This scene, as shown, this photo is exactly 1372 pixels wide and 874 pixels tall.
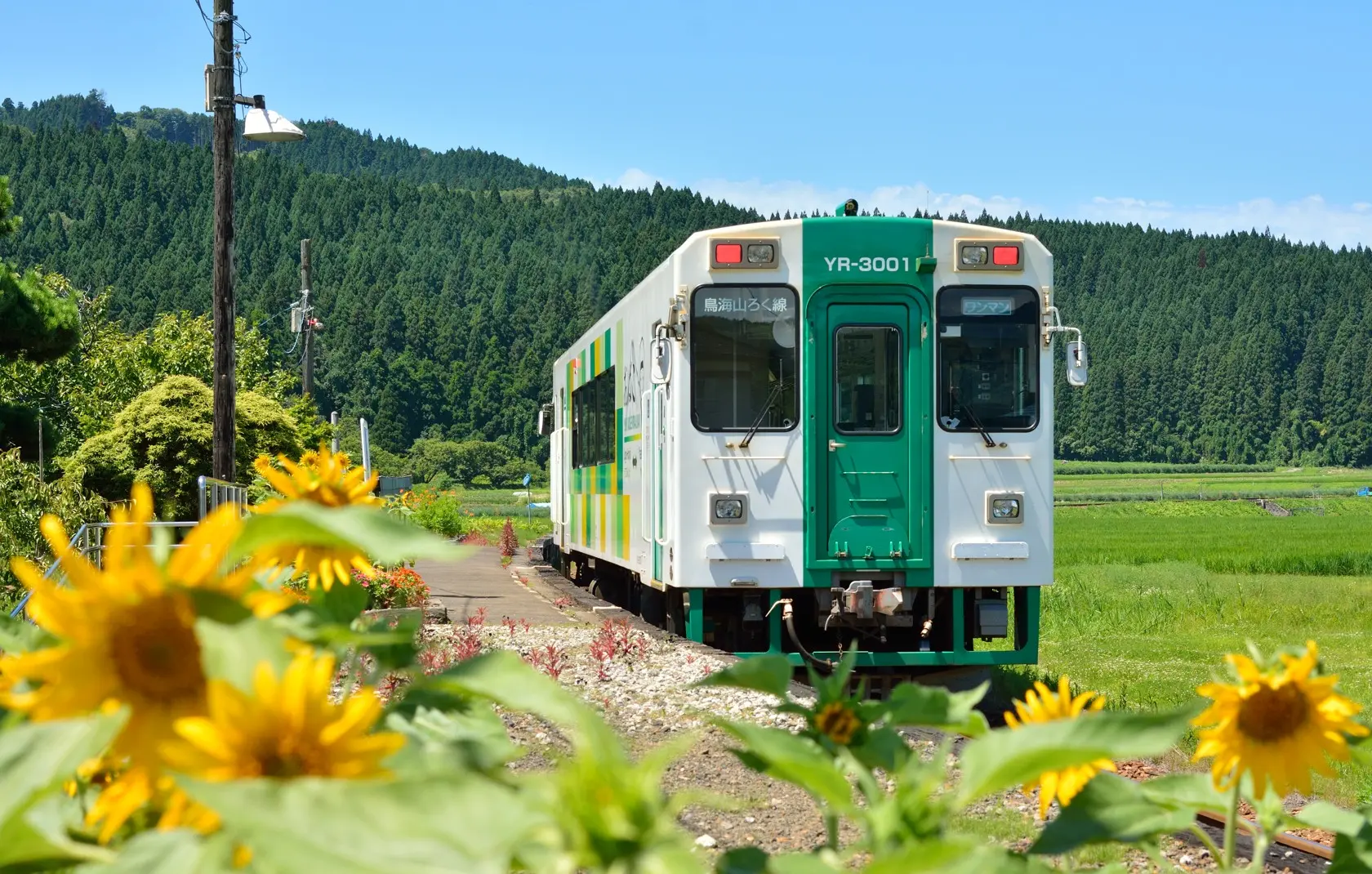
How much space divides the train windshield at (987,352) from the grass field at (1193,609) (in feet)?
7.44

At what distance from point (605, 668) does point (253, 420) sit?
11.7 meters

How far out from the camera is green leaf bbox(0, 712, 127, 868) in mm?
779

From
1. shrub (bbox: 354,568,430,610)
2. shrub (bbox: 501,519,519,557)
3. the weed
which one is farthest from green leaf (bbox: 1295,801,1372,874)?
shrub (bbox: 501,519,519,557)

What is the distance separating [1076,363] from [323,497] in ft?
29.3

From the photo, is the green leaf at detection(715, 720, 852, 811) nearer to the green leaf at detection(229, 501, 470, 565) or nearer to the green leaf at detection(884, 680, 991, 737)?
the green leaf at detection(884, 680, 991, 737)

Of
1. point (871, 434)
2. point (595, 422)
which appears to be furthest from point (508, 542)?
point (871, 434)

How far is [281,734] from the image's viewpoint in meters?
0.80

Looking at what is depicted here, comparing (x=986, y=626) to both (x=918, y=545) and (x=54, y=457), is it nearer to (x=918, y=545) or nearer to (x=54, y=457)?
(x=918, y=545)

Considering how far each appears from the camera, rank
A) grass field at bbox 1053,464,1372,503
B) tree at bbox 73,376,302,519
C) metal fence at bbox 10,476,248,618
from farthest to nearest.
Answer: grass field at bbox 1053,464,1372,503 < tree at bbox 73,376,302,519 < metal fence at bbox 10,476,248,618

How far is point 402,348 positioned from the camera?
5300 inches

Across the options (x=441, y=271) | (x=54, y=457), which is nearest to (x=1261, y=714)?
(x=54, y=457)

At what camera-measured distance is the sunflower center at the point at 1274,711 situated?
1.28 meters

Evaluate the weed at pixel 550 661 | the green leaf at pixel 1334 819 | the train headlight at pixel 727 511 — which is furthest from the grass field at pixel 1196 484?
the green leaf at pixel 1334 819

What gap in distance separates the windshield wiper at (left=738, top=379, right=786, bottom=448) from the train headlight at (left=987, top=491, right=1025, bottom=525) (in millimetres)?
1624
